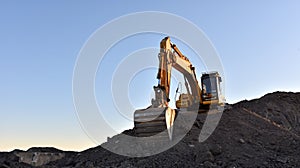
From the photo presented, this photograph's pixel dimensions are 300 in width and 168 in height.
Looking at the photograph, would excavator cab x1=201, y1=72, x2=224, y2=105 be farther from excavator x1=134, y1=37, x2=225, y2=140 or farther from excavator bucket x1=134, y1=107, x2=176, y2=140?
excavator bucket x1=134, y1=107, x2=176, y2=140

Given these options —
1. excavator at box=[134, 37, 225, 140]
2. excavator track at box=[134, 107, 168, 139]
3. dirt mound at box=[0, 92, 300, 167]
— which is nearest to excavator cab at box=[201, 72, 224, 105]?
excavator at box=[134, 37, 225, 140]

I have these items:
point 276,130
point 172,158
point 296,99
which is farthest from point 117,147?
point 296,99

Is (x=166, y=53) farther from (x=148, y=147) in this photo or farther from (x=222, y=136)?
(x=222, y=136)

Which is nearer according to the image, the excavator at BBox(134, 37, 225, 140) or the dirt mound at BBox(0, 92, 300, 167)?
the excavator at BBox(134, 37, 225, 140)

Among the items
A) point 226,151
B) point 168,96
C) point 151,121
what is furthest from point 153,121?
point 226,151

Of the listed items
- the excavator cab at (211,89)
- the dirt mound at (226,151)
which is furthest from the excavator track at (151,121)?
the excavator cab at (211,89)

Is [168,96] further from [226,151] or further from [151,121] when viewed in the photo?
[226,151]

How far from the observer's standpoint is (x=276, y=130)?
17438mm

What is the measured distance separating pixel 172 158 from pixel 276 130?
Answer: 8.18 meters

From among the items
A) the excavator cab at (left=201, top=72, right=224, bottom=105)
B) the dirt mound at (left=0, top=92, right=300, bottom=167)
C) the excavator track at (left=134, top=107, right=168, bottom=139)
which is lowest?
the dirt mound at (left=0, top=92, right=300, bottom=167)

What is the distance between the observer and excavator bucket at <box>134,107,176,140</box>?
10.9 meters

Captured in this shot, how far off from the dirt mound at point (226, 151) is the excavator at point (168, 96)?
1010 mm

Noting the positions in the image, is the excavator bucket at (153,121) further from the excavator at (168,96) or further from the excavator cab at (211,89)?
the excavator cab at (211,89)

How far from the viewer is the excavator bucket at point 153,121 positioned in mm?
10883
